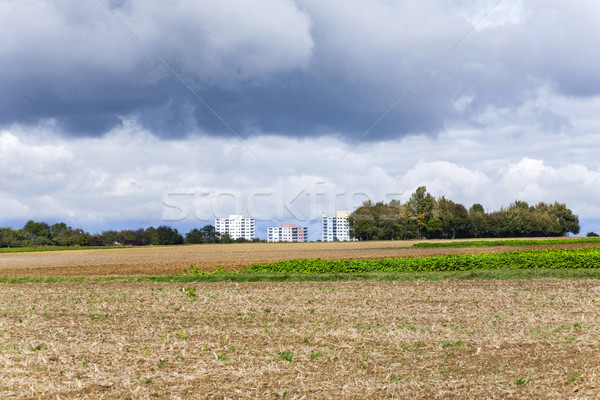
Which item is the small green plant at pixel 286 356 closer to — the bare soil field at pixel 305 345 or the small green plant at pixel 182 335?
the bare soil field at pixel 305 345

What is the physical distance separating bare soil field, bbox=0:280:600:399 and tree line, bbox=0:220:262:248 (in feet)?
351

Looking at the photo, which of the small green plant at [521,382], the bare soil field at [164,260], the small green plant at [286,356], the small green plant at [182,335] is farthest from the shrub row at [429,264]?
the small green plant at [521,382]

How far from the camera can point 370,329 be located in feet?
47.2

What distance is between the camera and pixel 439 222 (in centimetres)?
12375

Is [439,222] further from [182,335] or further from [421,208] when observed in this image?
[182,335]

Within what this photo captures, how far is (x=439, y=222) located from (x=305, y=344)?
116 metres

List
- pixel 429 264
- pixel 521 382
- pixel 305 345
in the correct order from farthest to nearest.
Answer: pixel 429 264
pixel 305 345
pixel 521 382

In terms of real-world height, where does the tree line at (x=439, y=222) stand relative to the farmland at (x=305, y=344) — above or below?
above

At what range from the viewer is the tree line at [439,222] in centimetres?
12525

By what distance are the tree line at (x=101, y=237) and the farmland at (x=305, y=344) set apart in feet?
349

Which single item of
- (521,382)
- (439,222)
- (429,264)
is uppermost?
(439,222)

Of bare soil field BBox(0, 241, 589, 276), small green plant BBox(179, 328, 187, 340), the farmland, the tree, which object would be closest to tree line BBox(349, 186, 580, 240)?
the tree

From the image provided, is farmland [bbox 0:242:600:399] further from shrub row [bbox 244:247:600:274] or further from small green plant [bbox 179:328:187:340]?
shrub row [bbox 244:247:600:274]

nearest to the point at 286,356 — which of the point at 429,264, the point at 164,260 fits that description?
the point at 429,264
